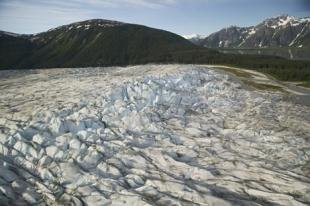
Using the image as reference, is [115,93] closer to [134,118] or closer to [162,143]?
[134,118]

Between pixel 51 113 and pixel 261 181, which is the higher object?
pixel 51 113

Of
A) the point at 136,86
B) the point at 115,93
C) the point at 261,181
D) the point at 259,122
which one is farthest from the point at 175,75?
the point at 261,181

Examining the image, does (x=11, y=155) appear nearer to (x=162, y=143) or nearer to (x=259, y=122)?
(x=162, y=143)

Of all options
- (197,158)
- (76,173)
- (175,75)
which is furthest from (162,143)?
(175,75)

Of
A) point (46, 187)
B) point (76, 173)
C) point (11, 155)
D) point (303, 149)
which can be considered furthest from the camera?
point (303, 149)

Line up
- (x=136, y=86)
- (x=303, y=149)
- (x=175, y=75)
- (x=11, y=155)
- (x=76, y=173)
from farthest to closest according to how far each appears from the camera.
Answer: (x=175, y=75) → (x=136, y=86) → (x=303, y=149) → (x=11, y=155) → (x=76, y=173)

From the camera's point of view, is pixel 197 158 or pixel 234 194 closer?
pixel 234 194
